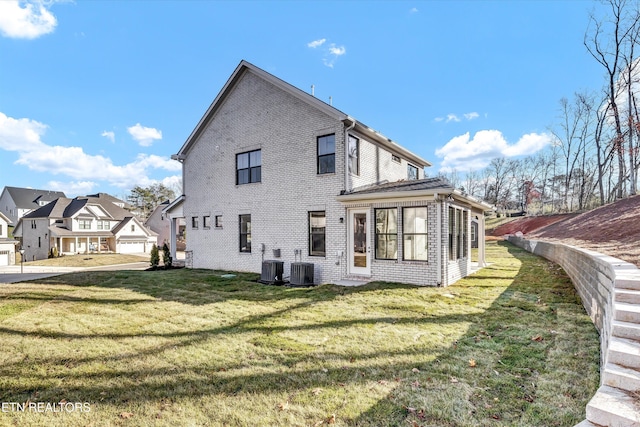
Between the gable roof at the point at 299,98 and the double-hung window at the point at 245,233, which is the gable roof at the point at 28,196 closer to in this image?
the gable roof at the point at 299,98

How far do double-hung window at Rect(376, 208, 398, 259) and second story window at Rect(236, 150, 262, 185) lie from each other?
526 centimetres

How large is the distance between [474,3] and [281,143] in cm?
943

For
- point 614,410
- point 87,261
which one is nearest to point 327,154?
point 614,410

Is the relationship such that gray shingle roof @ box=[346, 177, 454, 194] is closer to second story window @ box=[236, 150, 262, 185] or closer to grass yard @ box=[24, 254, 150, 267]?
second story window @ box=[236, 150, 262, 185]

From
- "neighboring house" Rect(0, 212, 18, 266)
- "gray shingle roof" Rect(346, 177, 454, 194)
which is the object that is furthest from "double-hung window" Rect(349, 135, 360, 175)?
"neighboring house" Rect(0, 212, 18, 266)

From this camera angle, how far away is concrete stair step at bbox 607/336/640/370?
2.80m

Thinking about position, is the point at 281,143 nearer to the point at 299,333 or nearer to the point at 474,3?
the point at 299,333

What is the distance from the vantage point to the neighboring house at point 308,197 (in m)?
8.93

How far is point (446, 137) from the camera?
123 feet

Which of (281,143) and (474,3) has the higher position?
(474,3)

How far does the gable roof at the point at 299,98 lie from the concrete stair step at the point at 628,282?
7.44 metres

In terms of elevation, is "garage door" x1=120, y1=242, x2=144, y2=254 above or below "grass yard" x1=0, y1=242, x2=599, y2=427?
below

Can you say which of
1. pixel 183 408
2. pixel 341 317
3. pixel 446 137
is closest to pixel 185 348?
pixel 183 408

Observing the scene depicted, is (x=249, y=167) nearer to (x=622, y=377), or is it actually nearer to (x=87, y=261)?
(x=622, y=377)
